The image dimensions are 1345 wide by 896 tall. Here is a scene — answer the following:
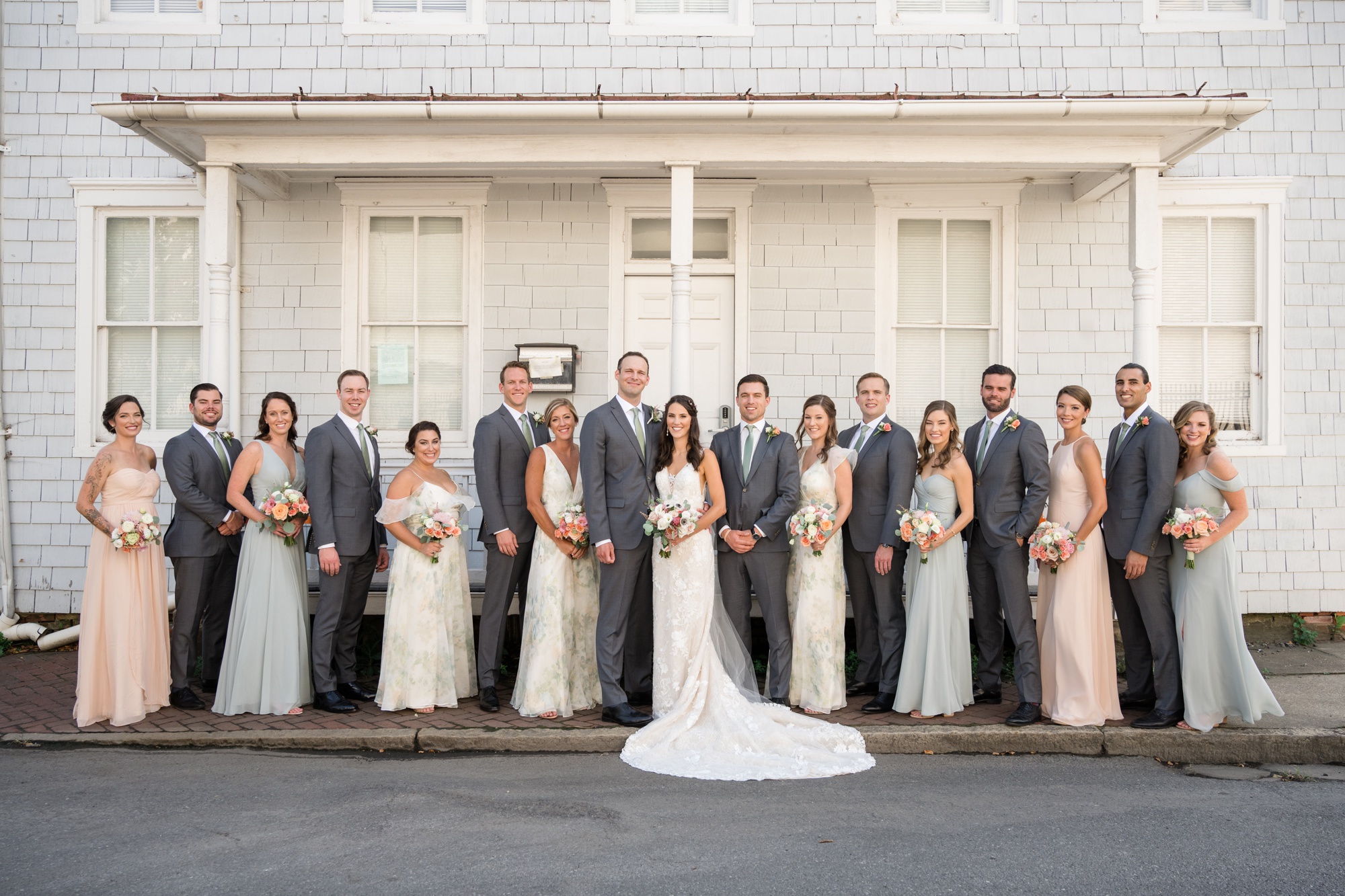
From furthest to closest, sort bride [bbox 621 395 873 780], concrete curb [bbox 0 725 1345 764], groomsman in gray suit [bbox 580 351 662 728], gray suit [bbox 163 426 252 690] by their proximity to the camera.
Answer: gray suit [bbox 163 426 252 690] < groomsman in gray suit [bbox 580 351 662 728] < concrete curb [bbox 0 725 1345 764] < bride [bbox 621 395 873 780]

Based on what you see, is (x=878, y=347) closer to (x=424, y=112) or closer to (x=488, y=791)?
(x=424, y=112)

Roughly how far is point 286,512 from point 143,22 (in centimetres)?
546

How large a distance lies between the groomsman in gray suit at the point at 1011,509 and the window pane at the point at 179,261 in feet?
22.7

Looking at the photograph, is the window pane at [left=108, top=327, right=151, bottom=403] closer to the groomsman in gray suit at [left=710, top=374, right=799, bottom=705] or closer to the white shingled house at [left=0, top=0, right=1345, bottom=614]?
the white shingled house at [left=0, top=0, right=1345, bottom=614]

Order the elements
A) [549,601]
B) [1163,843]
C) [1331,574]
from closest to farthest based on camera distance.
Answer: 1. [1163,843]
2. [549,601]
3. [1331,574]

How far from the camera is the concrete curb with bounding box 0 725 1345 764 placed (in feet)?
19.3

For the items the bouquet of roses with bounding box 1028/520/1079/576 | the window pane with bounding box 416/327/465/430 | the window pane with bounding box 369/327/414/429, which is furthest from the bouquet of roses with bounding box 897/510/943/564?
the window pane with bounding box 369/327/414/429

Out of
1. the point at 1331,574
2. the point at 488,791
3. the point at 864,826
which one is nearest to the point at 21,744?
the point at 488,791

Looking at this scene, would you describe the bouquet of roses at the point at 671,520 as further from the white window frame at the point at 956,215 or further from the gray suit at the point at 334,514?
the white window frame at the point at 956,215

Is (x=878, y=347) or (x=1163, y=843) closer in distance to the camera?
(x=1163, y=843)

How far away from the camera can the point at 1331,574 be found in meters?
8.89

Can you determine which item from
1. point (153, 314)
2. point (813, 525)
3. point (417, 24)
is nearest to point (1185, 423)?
point (813, 525)

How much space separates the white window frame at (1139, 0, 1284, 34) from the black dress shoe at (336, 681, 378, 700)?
8.39m

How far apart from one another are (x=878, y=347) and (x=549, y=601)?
4.16m
